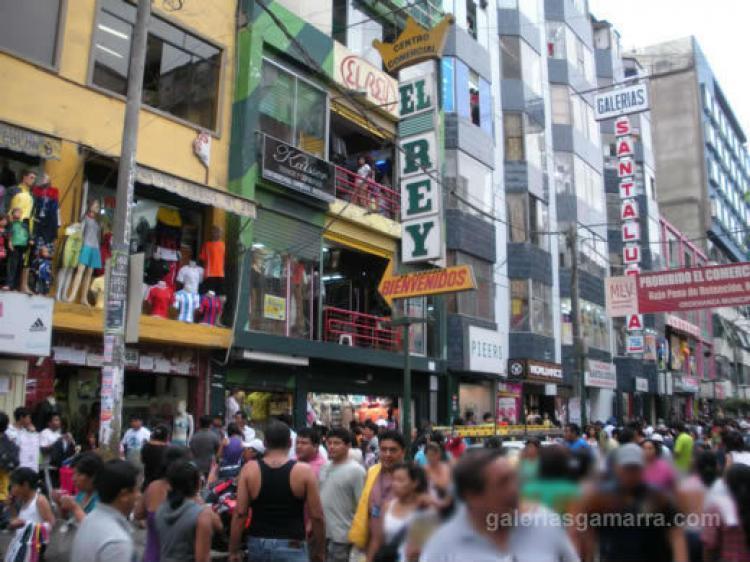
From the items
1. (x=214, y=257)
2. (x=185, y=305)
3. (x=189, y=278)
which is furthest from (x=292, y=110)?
(x=185, y=305)

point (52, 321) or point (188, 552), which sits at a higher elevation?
point (52, 321)

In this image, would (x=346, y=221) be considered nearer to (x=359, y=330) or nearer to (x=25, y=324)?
(x=359, y=330)

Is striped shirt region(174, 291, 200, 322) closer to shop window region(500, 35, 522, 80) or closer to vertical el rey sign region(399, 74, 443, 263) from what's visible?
vertical el rey sign region(399, 74, 443, 263)

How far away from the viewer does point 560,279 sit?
1145 inches

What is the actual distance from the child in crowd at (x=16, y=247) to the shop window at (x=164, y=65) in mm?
3419


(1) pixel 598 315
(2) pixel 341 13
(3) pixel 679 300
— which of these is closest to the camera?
(3) pixel 679 300

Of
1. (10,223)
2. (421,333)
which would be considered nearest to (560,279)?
(421,333)

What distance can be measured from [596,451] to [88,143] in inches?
498

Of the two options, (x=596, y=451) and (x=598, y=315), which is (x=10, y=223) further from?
(x=598, y=315)

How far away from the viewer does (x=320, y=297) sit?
58.4ft

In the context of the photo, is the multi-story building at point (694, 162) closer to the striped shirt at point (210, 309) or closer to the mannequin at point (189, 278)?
the striped shirt at point (210, 309)

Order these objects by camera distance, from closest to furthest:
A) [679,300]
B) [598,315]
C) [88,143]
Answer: [88,143] → [679,300] → [598,315]

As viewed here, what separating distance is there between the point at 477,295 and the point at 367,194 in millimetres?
6192

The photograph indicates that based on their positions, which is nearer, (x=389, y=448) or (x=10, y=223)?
(x=389, y=448)
